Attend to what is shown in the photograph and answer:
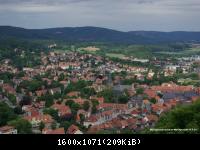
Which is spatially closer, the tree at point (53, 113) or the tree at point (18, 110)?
the tree at point (53, 113)

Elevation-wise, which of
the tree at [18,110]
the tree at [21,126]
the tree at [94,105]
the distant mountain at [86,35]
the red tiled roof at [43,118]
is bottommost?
the distant mountain at [86,35]

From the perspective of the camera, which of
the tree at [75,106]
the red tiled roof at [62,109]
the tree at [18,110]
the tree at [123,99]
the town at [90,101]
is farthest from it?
the tree at [123,99]

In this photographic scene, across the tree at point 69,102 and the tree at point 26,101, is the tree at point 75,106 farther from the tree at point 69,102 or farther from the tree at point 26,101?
the tree at point 26,101

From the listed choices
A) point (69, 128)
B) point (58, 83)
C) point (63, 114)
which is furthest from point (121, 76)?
point (69, 128)

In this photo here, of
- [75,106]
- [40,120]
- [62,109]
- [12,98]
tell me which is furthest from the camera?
[12,98]

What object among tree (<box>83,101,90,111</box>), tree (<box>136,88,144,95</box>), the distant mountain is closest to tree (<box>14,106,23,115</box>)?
tree (<box>83,101,90,111</box>)

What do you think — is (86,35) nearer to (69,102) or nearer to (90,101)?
(90,101)

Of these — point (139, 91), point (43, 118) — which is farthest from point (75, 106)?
point (139, 91)

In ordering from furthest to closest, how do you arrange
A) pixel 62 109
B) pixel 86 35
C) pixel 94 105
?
pixel 86 35 < pixel 94 105 < pixel 62 109

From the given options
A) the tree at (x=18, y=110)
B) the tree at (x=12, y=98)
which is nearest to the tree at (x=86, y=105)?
the tree at (x=18, y=110)

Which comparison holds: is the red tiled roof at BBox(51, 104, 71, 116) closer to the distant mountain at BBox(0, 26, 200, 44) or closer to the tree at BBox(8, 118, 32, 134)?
the tree at BBox(8, 118, 32, 134)

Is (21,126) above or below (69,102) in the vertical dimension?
above
